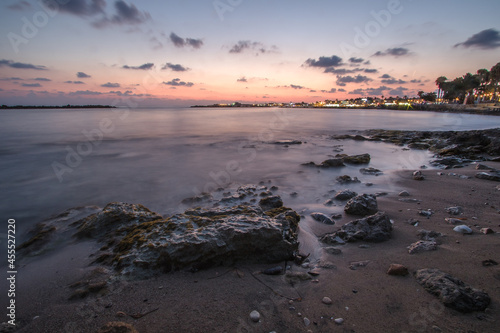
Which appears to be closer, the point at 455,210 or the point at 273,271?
the point at 273,271

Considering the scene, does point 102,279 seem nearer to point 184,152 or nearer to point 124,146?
point 184,152

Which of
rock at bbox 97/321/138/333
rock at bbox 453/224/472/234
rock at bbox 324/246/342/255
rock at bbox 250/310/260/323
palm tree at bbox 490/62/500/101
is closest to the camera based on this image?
rock at bbox 97/321/138/333

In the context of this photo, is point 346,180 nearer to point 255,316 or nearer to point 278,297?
point 278,297

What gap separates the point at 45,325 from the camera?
7.60 feet

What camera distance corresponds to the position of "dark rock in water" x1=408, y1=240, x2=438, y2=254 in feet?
10.3

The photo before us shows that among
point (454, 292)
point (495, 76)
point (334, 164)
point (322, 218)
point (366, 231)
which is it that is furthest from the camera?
point (495, 76)

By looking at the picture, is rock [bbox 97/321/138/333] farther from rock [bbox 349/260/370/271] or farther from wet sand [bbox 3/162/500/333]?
rock [bbox 349/260/370/271]

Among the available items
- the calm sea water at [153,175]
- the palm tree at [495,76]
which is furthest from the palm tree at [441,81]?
the calm sea water at [153,175]

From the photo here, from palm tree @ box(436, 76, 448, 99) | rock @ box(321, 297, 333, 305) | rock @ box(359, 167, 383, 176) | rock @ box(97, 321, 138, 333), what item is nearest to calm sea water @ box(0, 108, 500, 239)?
rock @ box(359, 167, 383, 176)

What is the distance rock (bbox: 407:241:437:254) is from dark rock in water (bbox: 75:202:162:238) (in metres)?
4.25

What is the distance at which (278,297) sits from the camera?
2514mm

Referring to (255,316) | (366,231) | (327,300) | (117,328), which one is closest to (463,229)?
(366,231)

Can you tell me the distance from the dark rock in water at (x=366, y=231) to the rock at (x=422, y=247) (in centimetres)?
41

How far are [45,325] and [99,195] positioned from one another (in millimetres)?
4967
